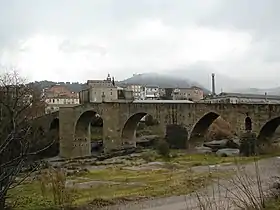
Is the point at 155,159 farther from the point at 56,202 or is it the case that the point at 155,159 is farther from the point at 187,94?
the point at 187,94

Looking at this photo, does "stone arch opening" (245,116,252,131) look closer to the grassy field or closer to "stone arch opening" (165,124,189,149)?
"stone arch opening" (165,124,189,149)

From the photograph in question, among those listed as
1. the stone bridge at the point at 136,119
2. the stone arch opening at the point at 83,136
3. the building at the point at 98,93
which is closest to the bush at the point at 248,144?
the stone bridge at the point at 136,119

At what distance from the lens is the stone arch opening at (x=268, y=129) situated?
1319 inches

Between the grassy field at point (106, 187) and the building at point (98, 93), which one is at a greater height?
the building at point (98, 93)

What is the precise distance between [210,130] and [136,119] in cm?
803

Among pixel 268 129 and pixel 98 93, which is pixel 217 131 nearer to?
pixel 268 129

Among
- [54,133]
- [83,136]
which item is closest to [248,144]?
[83,136]

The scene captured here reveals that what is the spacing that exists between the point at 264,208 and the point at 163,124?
1457 inches

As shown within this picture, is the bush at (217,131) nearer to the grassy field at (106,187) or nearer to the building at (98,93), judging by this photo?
the grassy field at (106,187)

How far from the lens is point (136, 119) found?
157 feet

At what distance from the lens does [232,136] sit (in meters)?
38.2

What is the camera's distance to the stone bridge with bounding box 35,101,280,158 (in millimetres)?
34406

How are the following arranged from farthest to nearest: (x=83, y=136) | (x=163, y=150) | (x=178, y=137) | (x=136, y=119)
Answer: (x=83, y=136)
(x=136, y=119)
(x=178, y=137)
(x=163, y=150)

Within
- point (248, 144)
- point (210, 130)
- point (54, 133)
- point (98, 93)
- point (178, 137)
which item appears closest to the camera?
point (248, 144)
